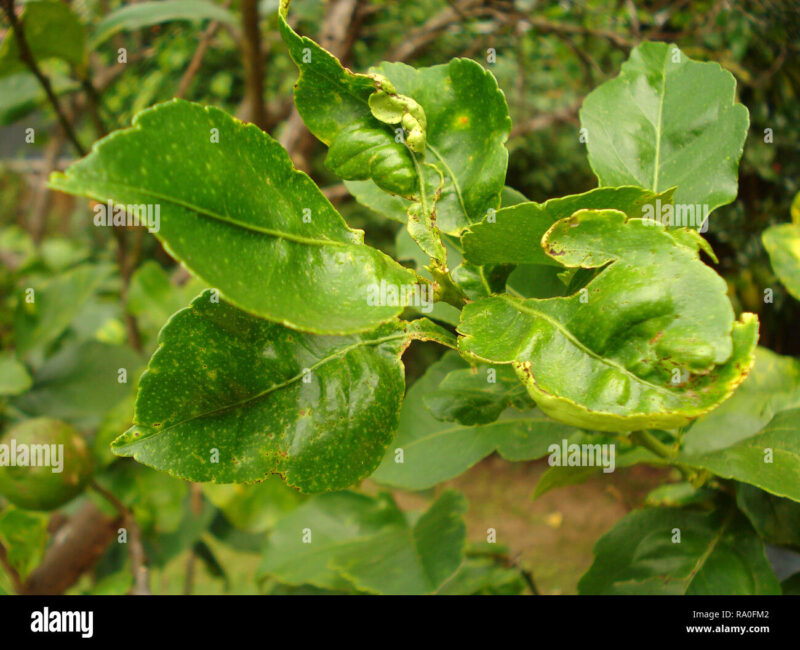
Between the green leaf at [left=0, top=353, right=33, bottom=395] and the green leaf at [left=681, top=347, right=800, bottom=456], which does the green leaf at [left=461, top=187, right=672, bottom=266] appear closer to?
the green leaf at [left=681, top=347, right=800, bottom=456]

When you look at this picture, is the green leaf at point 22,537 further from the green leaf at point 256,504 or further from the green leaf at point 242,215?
the green leaf at point 242,215

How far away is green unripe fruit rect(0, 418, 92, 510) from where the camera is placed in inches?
37.0

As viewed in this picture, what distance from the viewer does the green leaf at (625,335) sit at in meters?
0.39

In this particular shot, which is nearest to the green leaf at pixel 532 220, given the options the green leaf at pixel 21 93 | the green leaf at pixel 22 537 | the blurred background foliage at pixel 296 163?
the blurred background foliage at pixel 296 163

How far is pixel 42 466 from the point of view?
0.96 m

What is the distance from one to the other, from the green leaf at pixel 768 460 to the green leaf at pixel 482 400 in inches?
7.6

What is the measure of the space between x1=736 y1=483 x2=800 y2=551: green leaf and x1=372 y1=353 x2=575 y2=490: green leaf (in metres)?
0.22

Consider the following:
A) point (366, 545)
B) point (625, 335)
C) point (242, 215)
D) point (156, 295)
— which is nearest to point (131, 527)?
point (366, 545)

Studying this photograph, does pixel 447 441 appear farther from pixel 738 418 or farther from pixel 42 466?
pixel 42 466

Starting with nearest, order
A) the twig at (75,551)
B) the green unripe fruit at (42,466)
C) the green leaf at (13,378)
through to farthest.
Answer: the green unripe fruit at (42,466)
the twig at (75,551)
the green leaf at (13,378)

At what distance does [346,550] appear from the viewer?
1.08 metres
